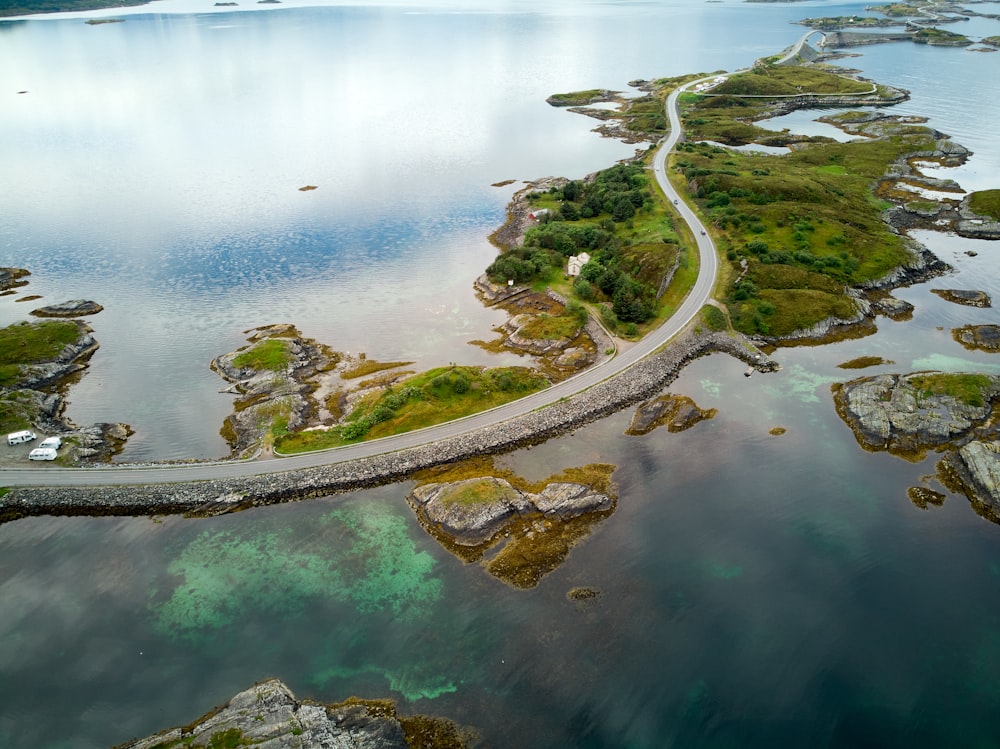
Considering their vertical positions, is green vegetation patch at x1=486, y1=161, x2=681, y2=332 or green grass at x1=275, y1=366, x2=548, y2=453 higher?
green vegetation patch at x1=486, y1=161, x2=681, y2=332

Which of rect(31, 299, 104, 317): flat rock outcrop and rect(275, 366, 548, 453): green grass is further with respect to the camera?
rect(31, 299, 104, 317): flat rock outcrop

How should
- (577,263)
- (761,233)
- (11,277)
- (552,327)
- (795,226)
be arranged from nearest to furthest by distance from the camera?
(552,327), (577,263), (11,277), (795,226), (761,233)

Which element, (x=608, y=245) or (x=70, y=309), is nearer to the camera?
(x=70, y=309)

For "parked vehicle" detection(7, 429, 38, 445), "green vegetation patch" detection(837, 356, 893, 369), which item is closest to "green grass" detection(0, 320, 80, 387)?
"parked vehicle" detection(7, 429, 38, 445)

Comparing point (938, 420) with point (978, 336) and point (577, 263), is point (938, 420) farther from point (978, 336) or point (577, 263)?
point (577, 263)

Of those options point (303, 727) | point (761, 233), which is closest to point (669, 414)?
point (303, 727)

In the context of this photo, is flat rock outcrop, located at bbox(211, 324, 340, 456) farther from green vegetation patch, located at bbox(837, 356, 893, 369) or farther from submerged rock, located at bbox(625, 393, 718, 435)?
green vegetation patch, located at bbox(837, 356, 893, 369)

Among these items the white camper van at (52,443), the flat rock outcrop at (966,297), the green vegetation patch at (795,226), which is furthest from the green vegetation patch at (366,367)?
the flat rock outcrop at (966,297)
